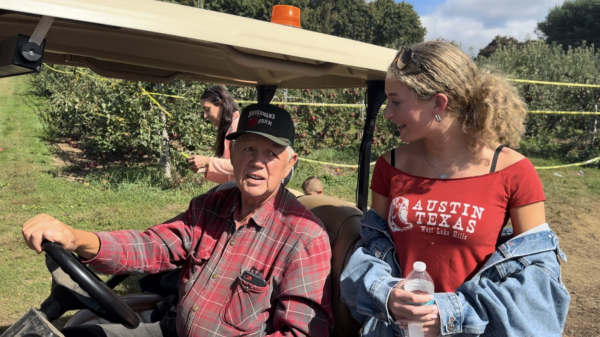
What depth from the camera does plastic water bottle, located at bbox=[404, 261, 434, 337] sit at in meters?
1.49

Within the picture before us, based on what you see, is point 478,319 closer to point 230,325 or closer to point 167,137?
point 230,325

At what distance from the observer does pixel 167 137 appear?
291 inches

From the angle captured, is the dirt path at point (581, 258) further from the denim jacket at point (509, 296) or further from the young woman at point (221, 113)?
the young woman at point (221, 113)

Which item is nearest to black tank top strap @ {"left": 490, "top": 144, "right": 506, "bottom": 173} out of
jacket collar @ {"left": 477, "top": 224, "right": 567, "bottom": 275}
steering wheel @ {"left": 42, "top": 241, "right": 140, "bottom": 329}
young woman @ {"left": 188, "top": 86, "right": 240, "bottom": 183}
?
jacket collar @ {"left": 477, "top": 224, "right": 567, "bottom": 275}

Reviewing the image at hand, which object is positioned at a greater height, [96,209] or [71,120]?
[71,120]

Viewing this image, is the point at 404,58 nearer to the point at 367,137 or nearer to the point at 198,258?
the point at 367,137

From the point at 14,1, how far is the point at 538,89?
12271 mm

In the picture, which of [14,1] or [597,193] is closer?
[14,1]

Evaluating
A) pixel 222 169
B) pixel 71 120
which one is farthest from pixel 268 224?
pixel 71 120

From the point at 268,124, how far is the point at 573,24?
5328cm

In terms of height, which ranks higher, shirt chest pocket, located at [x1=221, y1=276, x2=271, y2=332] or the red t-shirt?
the red t-shirt

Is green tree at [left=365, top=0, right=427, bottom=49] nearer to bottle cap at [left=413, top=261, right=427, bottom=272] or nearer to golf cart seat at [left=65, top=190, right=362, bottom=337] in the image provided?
golf cart seat at [left=65, top=190, right=362, bottom=337]

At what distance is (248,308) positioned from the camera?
1.79 m

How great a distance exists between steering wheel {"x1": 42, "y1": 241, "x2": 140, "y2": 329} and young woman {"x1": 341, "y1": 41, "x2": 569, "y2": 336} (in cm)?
72
